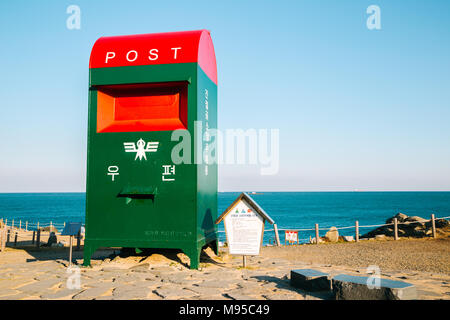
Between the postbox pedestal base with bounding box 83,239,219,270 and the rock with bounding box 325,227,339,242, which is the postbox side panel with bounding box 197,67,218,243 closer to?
the postbox pedestal base with bounding box 83,239,219,270

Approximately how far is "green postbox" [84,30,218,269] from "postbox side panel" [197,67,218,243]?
47 millimetres

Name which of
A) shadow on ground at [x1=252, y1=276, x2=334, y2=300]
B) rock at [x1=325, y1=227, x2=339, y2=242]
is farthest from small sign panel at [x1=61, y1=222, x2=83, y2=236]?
rock at [x1=325, y1=227, x2=339, y2=242]

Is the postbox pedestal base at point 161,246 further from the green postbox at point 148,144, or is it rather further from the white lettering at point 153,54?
the white lettering at point 153,54

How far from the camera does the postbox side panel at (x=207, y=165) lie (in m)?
8.41

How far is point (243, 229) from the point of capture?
827 cm

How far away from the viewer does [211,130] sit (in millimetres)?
9500

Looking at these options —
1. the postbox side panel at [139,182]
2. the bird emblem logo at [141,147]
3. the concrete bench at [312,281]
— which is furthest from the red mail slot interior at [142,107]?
the concrete bench at [312,281]

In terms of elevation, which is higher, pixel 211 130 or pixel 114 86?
pixel 114 86

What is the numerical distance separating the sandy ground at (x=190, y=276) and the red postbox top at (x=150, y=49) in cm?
477

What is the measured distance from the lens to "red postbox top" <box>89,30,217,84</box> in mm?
8344
